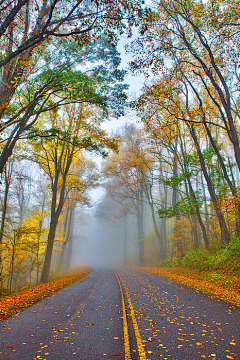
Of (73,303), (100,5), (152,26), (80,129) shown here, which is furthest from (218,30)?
(73,303)

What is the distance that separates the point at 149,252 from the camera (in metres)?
29.2

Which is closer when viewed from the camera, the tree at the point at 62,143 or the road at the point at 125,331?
the road at the point at 125,331

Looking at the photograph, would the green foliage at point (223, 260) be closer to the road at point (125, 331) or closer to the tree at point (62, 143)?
the road at point (125, 331)

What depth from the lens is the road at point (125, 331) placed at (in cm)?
286

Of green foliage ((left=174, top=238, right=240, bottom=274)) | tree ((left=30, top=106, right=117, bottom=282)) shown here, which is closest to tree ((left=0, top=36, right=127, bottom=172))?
tree ((left=30, top=106, right=117, bottom=282))

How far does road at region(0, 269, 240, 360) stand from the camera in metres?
2.86

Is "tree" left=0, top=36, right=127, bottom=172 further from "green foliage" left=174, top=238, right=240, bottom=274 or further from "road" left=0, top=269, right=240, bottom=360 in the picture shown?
"green foliage" left=174, top=238, right=240, bottom=274

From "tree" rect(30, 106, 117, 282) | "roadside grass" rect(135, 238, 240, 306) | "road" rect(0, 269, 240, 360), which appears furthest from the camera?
"tree" rect(30, 106, 117, 282)

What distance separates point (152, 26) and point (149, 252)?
26.5 m

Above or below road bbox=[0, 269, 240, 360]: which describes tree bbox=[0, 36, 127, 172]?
above

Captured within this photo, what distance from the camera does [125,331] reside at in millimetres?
3613

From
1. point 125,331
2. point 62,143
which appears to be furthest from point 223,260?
point 62,143

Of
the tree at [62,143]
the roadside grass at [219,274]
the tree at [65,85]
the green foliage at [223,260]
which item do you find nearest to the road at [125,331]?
the roadside grass at [219,274]

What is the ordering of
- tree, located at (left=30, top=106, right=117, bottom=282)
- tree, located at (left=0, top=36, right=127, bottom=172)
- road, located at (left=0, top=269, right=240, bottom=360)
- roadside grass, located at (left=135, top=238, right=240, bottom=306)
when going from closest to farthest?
road, located at (left=0, top=269, right=240, bottom=360)
roadside grass, located at (left=135, top=238, right=240, bottom=306)
tree, located at (left=0, top=36, right=127, bottom=172)
tree, located at (left=30, top=106, right=117, bottom=282)
